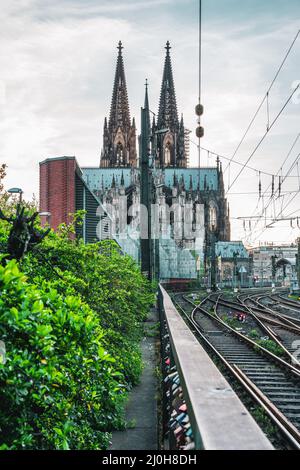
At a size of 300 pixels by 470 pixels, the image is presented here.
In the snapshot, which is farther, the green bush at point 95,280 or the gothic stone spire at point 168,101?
the gothic stone spire at point 168,101

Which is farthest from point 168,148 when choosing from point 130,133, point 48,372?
point 48,372

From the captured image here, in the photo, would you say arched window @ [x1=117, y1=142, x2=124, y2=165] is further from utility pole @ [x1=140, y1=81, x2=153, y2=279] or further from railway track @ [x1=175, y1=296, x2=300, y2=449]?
railway track @ [x1=175, y1=296, x2=300, y2=449]

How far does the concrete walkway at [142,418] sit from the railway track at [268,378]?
1.61 metres

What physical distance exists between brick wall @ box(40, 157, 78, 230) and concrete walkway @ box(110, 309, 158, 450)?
1311 centimetres

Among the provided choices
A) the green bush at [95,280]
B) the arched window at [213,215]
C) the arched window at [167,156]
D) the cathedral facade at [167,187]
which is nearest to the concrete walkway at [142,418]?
the green bush at [95,280]

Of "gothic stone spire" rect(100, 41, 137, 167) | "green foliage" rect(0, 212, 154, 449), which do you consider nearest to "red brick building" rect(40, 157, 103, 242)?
"green foliage" rect(0, 212, 154, 449)

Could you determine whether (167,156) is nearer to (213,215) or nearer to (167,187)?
(167,187)

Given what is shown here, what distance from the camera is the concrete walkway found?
19.6 ft

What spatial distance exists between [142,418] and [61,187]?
17.0m

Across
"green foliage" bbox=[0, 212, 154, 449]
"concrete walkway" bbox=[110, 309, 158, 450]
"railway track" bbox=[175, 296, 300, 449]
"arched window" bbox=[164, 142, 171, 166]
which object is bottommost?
"railway track" bbox=[175, 296, 300, 449]

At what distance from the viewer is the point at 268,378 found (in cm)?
1049

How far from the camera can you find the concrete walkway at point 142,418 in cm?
599

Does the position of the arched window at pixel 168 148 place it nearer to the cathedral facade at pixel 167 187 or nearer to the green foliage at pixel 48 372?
the cathedral facade at pixel 167 187
